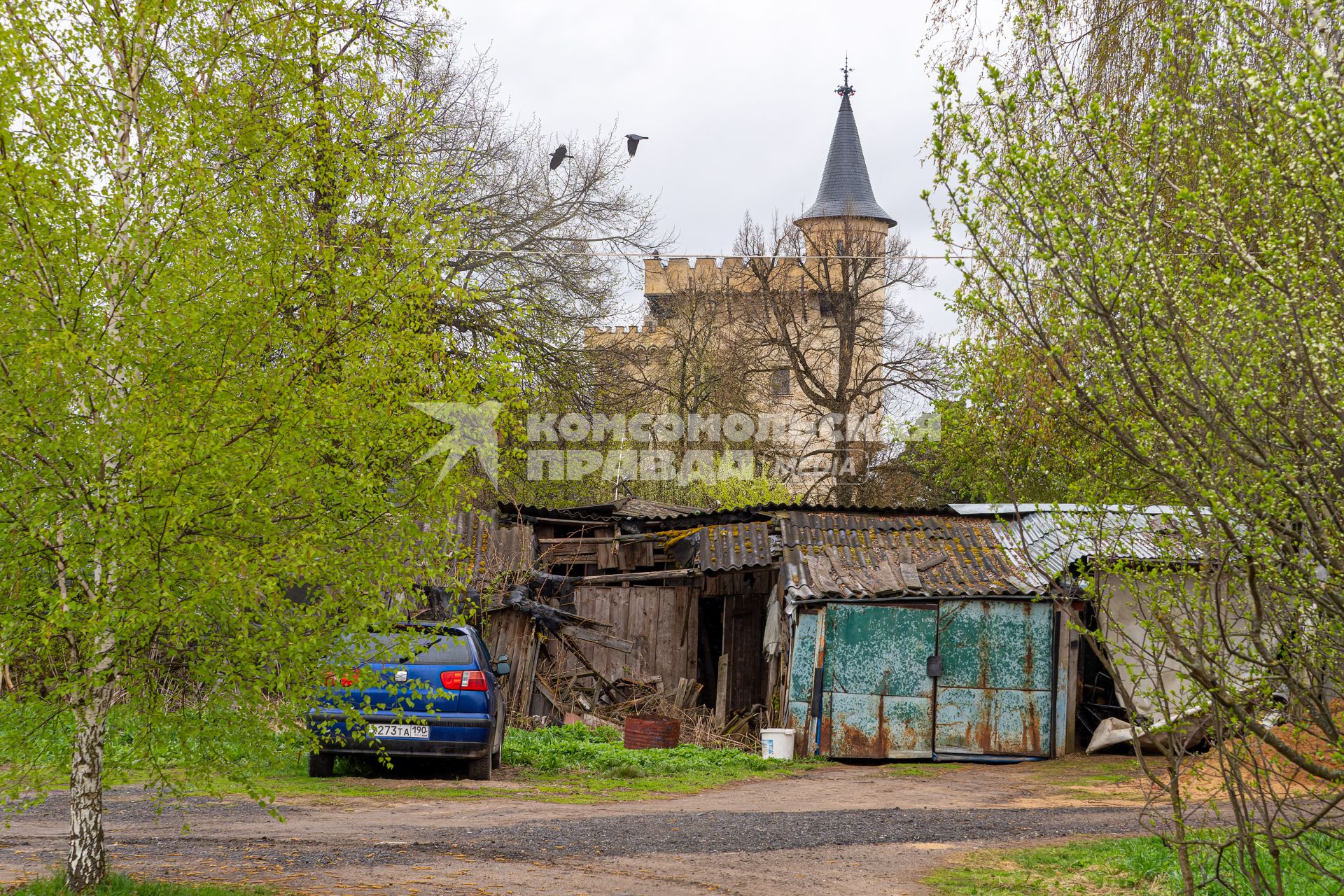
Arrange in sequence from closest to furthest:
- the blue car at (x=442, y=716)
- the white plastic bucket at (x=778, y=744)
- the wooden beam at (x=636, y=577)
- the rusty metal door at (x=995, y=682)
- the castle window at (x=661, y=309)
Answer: the blue car at (x=442, y=716)
the white plastic bucket at (x=778, y=744)
the rusty metal door at (x=995, y=682)
the wooden beam at (x=636, y=577)
the castle window at (x=661, y=309)

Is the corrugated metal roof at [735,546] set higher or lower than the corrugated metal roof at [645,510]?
lower

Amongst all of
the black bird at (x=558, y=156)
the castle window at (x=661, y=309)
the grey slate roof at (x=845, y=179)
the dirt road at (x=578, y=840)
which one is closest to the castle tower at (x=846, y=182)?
the grey slate roof at (x=845, y=179)

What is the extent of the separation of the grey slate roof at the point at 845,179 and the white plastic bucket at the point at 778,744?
32.2 meters

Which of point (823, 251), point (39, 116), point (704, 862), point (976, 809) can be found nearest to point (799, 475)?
point (823, 251)

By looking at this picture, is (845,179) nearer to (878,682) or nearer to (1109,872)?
(878,682)

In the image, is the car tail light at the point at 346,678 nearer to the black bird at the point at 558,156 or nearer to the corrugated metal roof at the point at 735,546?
the corrugated metal roof at the point at 735,546

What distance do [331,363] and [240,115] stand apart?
149cm

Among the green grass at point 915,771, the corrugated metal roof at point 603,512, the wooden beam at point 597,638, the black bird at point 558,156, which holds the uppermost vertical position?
the black bird at point 558,156

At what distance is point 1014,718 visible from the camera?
16359 mm

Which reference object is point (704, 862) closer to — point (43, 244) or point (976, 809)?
point (976, 809)

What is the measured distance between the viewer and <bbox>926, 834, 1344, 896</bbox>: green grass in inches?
279

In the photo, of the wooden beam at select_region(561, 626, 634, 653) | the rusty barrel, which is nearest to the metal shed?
the rusty barrel

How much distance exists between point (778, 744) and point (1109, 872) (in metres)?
8.09

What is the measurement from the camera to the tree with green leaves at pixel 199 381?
5.35m
